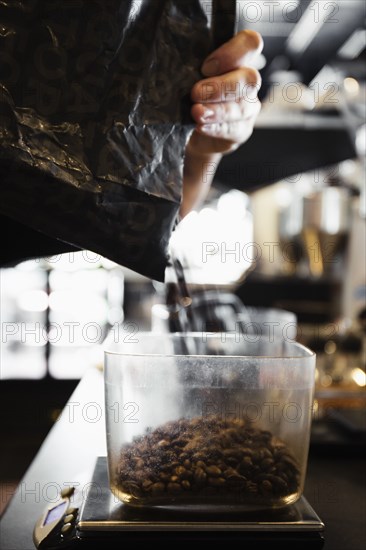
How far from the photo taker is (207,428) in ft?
2.26

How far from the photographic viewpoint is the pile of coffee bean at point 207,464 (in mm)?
677

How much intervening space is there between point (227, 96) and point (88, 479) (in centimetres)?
53

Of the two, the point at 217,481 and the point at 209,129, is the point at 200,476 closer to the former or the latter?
the point at 217,481

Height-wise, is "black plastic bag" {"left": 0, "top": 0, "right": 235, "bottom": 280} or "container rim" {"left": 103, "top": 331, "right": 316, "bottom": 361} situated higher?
"black plastic bag" {"left": 0, "top": 0, "right": 235, "bottom": 280}

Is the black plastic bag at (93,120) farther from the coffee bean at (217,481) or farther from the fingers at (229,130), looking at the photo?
the coffee bean at (217,481)

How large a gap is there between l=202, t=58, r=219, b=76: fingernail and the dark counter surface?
0.55 meters

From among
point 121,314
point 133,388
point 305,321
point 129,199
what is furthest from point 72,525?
point 121,314

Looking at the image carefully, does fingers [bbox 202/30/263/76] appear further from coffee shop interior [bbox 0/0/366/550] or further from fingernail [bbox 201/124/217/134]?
coffee shop interior [bbox 0/0/366/550]

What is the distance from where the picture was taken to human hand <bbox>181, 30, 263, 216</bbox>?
718mm

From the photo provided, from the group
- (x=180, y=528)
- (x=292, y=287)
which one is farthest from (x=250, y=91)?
(x=292, y=287)

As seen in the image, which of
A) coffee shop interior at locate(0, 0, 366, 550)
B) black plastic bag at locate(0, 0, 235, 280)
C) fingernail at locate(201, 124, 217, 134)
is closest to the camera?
black plastic bag at locate(0, 0, 235, 280)

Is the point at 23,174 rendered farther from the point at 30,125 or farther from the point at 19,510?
the point at 19,510

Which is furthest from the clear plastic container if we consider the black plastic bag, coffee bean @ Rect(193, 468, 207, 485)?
the black plastic bag

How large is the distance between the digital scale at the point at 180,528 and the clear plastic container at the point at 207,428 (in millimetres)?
12
